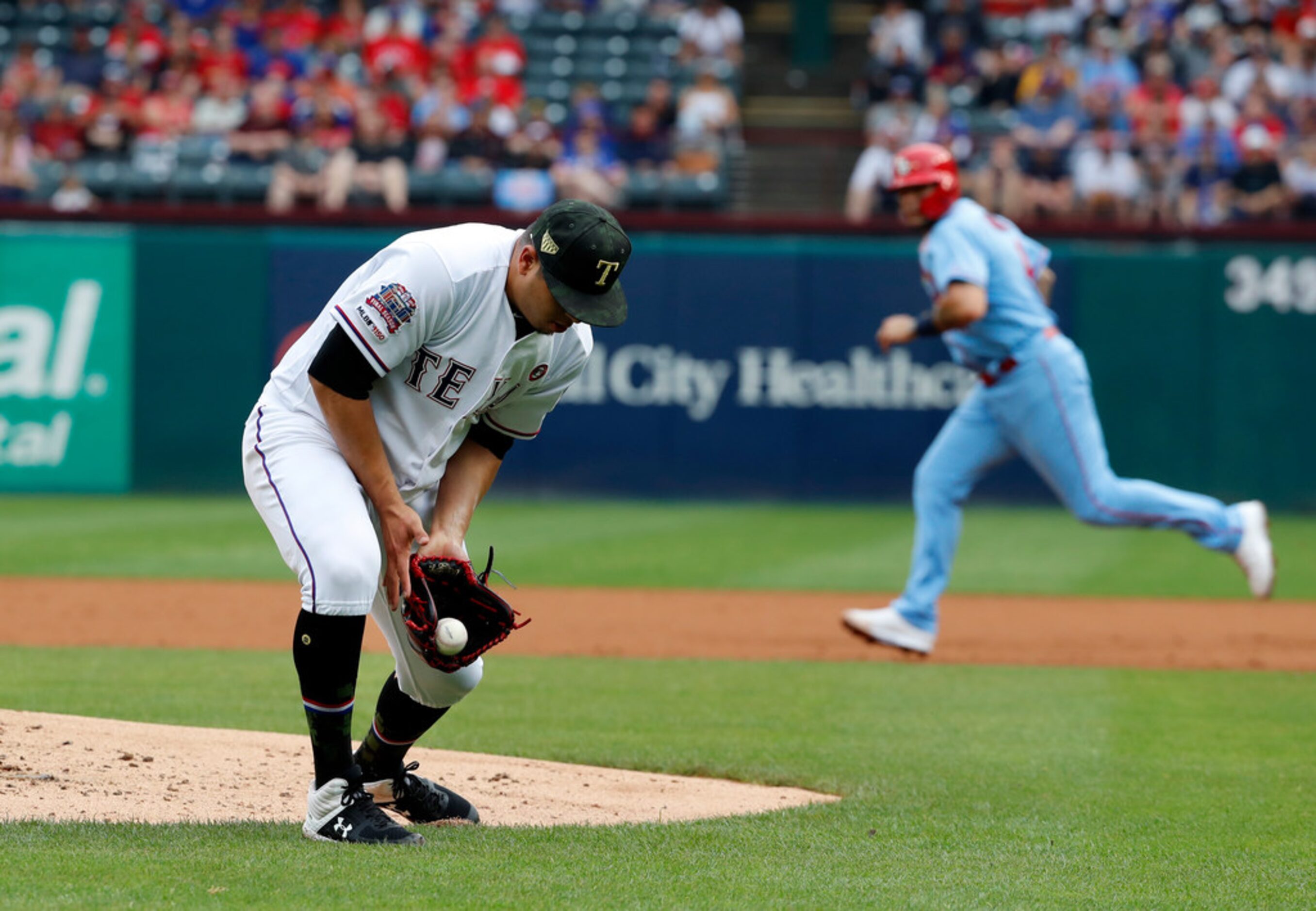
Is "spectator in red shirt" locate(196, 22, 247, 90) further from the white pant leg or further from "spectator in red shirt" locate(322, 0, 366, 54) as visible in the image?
the white pant leg

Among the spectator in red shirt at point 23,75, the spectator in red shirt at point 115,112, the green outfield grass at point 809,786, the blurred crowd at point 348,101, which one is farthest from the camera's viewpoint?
the spectator in red shirt at point 23,75

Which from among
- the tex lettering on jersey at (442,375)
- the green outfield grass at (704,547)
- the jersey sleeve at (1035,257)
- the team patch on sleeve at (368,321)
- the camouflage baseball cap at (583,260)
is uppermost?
the camouflage baseball cap at (583,260)

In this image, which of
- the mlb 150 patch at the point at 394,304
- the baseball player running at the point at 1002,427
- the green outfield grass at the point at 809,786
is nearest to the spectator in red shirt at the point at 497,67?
the baseball player running at the point at 1002,427

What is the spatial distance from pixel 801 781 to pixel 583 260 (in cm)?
190

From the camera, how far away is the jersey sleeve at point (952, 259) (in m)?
7.32

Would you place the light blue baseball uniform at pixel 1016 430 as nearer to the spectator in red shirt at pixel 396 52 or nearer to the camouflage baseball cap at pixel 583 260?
the camouflage baseball cap at pixel 583 260

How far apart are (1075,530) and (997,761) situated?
30.4 ft

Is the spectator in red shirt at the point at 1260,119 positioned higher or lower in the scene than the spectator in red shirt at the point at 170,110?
higher

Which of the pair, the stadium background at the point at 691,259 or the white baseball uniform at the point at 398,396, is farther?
the stadium background at the point at 691,259

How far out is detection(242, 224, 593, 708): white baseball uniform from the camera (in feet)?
12.8

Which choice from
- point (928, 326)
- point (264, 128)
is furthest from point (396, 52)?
point (928, 326)

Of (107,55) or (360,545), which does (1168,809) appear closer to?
(360,545)

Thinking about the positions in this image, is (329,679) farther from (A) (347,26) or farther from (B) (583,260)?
(A) (347,26)

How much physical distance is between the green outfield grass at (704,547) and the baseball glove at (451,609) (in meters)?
6.02
